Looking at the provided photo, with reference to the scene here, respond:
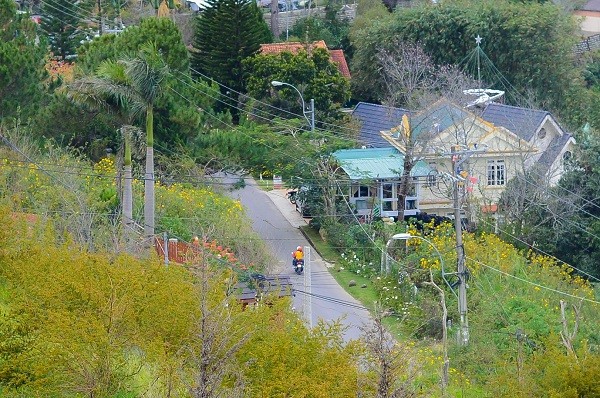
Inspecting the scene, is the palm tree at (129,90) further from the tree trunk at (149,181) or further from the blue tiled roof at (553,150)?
the blue tiled roof at (553,150)

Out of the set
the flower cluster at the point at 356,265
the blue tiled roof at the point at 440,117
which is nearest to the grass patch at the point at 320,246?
the flower cluster at the point at 356,265

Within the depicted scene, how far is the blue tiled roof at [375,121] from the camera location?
121 feet

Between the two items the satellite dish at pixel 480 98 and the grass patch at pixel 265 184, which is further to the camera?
the grass patch at pixel 265 184

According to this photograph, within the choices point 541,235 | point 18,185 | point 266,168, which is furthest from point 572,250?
point 18,185

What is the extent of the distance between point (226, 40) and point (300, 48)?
3.03m

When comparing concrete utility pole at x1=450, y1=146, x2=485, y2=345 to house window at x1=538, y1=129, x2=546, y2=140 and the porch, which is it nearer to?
the porch

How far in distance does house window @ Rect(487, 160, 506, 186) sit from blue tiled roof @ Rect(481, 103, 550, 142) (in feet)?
3.77

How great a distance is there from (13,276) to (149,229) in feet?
18.4

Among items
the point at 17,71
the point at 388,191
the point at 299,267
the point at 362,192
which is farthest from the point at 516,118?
the point at 17,71

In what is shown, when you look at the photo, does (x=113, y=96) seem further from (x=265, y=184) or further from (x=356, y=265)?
(x=265, y=184)

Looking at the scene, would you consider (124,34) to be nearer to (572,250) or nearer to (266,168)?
(266,168)

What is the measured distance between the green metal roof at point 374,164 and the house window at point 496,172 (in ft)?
8.99

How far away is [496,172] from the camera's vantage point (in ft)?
114

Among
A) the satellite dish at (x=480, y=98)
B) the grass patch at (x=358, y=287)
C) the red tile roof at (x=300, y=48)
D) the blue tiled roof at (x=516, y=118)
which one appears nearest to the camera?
the grass patch at (x=358, y=287)
